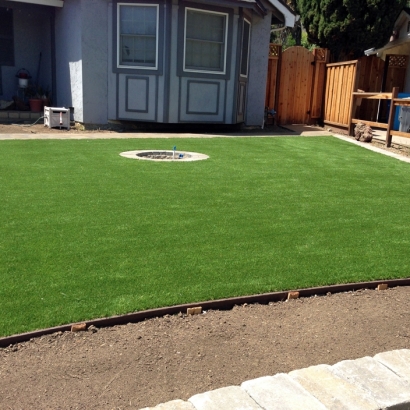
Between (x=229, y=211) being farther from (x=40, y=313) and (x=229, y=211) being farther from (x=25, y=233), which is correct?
(x=40, y=313)

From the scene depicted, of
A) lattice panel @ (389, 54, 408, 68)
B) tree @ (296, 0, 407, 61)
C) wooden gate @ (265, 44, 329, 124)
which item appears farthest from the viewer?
tree @ (296, 0, 407, 61)

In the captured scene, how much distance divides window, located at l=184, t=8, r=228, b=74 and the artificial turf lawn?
5.31 metres

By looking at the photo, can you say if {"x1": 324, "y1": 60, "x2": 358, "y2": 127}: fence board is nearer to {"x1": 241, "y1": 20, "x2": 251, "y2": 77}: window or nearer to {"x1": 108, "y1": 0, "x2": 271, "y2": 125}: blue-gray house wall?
{"x1": 241, "y1": 20, "x2": 251, "y2": 77}: window

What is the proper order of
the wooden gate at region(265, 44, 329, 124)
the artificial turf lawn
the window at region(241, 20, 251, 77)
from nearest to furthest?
the artificial turf lawn → the window at region(241, 20, 251, 77) → the wooden gate at region(265, 44, 329, 124)

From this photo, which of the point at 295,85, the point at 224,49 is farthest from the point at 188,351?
the point at 295,85

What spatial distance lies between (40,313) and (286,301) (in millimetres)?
1892

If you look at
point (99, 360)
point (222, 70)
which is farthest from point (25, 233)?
point (222, 70)

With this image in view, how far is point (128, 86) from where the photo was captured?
1348cm

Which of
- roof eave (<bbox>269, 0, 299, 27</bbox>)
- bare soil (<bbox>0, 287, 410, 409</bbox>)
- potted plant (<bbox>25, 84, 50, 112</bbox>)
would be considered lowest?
bare soil (<bbox>0, 287, 410, 409</bbox>)

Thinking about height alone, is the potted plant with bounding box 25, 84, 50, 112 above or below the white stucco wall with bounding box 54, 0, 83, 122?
below

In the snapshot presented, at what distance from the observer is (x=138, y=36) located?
13.1 meters

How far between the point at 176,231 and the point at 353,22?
1597 cm

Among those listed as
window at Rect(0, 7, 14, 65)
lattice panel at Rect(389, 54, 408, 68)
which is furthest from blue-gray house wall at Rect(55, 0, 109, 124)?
lattice panel at Rect(389, 54, 408, 68)

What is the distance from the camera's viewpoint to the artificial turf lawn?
12.8ft
